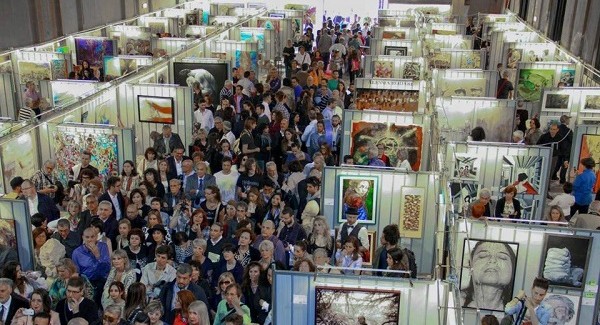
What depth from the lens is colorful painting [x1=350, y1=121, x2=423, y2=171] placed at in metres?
13.6

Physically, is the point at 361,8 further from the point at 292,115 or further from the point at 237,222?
the point at 237,222

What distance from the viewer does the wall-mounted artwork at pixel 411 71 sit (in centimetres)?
2052

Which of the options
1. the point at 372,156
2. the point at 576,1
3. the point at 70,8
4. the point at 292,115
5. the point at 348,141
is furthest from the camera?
the point at 70,8

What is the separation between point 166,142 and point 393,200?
196 inches

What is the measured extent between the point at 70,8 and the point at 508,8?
2513 centimetres

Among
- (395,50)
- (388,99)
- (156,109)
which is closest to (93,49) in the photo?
(156,109)

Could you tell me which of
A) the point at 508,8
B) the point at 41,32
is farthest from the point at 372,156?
the point at 508,8

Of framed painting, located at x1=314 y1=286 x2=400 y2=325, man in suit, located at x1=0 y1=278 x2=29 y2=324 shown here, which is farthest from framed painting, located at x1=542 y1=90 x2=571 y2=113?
man in suit, located at x1=0 y1=278 x2=29 y2=324

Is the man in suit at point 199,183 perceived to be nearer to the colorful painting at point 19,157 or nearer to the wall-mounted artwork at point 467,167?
the colorful painting at point 19,157

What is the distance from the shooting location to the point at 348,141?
14.0 meters

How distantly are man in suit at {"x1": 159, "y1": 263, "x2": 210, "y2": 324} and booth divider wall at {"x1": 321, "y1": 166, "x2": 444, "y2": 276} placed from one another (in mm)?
3476

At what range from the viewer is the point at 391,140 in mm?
Result: 13719

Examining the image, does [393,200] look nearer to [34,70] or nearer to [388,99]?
→ [388,99]

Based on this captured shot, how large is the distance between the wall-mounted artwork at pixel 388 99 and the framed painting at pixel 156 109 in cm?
409
